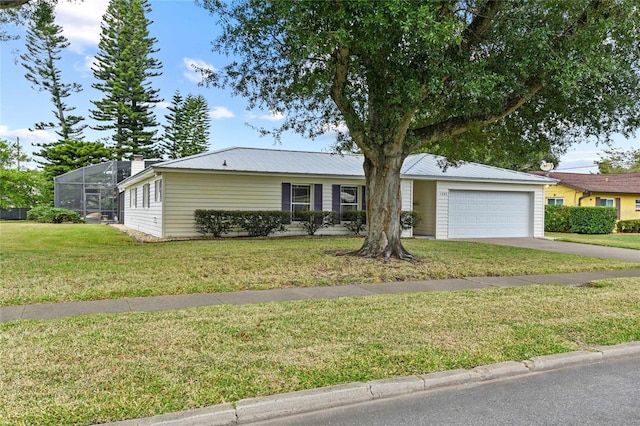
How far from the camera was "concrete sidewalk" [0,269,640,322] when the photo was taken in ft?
19.3

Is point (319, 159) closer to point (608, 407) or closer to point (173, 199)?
point (173, 199)

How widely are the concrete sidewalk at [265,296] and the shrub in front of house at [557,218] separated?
52.0 feet

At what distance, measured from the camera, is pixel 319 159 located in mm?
20172

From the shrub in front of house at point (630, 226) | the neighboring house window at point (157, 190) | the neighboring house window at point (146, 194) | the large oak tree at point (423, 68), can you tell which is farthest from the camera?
the shrub in front of house at point (630, 226)

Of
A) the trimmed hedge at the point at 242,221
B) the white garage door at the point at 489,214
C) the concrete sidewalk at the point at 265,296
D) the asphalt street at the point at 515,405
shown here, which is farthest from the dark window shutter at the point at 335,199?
the asphalt street at the point at 515,405

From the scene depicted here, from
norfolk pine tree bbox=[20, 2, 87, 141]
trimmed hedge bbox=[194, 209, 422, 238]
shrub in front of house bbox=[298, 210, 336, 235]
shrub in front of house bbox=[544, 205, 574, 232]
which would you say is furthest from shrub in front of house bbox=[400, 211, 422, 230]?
norfolk pine tree bbox=[20, 2, 87, 141]

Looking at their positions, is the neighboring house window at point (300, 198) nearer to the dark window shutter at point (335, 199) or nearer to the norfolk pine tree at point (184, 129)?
the dark window shutter at point (335, 199)

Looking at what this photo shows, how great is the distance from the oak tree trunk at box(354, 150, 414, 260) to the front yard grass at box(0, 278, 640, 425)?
435cm

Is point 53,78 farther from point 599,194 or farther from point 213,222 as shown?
point 599,194

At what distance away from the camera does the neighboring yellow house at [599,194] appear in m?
28.4

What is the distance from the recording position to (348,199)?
1864 cm

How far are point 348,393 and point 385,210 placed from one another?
7.99 metres

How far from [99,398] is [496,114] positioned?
406 inches

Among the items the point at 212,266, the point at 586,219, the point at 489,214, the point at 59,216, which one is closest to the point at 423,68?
the point at 212,266
